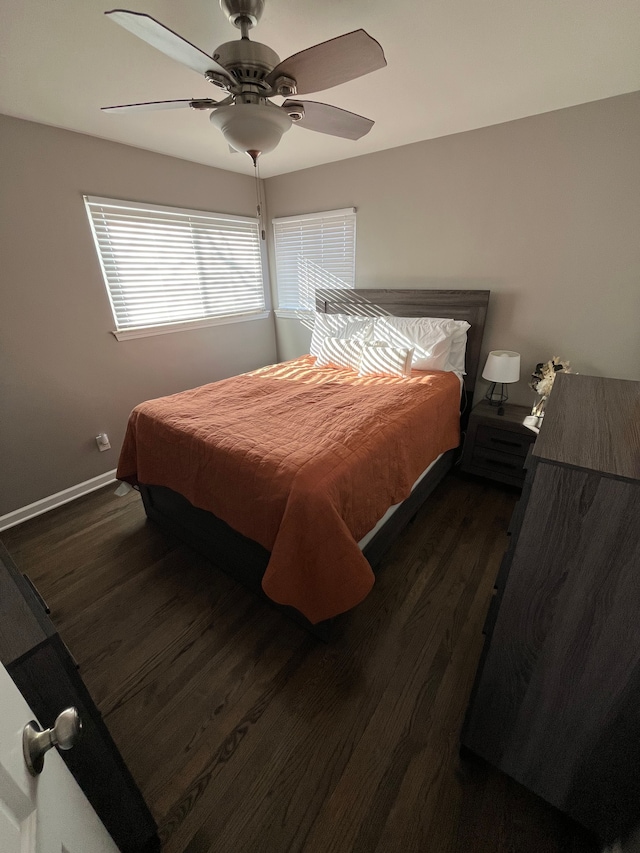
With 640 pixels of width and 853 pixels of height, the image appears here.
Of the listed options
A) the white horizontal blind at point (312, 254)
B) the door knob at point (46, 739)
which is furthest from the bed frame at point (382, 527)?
the door knob at point (46, 739)

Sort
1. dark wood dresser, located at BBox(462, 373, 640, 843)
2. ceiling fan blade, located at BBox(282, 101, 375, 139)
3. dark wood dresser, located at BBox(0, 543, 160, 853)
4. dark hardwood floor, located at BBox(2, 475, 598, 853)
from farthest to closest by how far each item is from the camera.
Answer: ceiling fan blade, located at BBox(282, 101, 375, 139) < dark hardwood floor, located at BBox(2, 475, 598, 853) < dark wood dresser, located at BBox(462, 373, 640, 843) < dark wood dresser, located at BBox(0, 543, 160, 853)

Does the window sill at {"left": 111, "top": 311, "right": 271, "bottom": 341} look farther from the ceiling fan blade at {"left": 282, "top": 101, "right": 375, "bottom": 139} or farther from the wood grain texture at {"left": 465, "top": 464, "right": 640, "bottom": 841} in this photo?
the wood grain texture at {"left": 465, "top": 464, "right": 640, "bottom": 841}

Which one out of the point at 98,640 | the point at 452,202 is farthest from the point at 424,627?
the point at 452,202

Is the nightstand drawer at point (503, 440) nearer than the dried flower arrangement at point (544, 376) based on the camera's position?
No

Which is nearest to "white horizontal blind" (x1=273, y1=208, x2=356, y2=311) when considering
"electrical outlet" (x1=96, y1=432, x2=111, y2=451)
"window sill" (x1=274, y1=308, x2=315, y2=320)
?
"window sill" (x1=274, y1=308, x2=315, y2=320)

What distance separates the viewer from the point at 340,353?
9.53 feet

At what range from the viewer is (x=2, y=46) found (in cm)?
140

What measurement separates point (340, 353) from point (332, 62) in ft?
6.13

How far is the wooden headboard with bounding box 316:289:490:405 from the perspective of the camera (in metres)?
2.62

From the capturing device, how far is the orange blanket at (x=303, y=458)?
136cm

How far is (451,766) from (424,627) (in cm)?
48

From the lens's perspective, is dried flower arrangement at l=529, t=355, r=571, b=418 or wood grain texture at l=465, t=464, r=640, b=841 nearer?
wood grain texture at l=465, t=464, r=640, b=841

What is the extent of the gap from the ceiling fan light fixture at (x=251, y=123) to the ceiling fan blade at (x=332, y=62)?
0.38 feet

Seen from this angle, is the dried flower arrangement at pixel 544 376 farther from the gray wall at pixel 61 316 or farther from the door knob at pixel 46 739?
the gray wall at pixel 61 316
